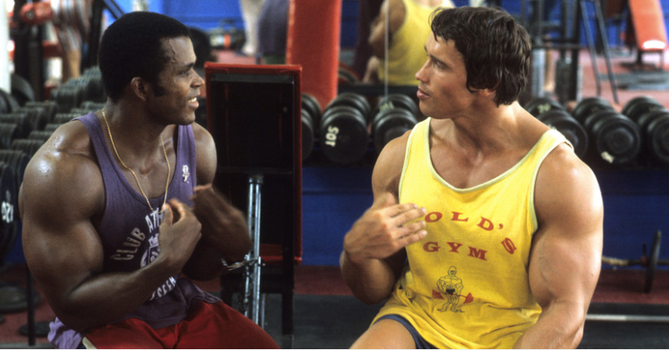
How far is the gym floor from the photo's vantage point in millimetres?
2900

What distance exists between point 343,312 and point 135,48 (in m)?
1.93

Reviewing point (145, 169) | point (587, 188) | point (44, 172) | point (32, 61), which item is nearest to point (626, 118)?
point (587, 188)

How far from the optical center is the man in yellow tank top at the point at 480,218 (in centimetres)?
153

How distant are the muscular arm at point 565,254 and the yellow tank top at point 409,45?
256cm

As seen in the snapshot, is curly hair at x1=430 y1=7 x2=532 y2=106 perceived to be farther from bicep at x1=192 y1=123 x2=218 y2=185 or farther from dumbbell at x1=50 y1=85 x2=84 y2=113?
dumbbell at x1=50 y1=85 x2=84 y2=113

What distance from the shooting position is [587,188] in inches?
60.8

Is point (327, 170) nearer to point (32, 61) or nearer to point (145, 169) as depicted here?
point (145, 169)

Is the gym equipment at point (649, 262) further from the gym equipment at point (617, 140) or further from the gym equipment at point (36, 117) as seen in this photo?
the gym equipment at point (36, 117)

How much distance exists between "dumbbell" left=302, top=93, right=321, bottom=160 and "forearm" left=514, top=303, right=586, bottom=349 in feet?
7.07

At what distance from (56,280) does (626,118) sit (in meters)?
3.07

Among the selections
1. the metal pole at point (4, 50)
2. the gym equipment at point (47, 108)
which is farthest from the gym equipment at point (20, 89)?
the gym equipment at point (47, 108)

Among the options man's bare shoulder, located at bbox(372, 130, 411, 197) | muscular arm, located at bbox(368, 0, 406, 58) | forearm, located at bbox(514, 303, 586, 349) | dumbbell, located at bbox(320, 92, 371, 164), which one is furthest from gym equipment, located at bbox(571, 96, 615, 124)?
forearm, located at bbox(514, 303, 586, 349)

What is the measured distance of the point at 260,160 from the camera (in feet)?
7.85

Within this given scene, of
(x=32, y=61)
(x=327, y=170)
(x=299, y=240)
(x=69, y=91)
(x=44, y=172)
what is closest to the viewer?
(x=44, y=172)
